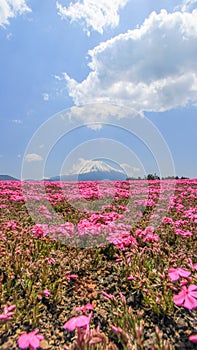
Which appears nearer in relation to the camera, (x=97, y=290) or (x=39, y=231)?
(x=97, y=290)

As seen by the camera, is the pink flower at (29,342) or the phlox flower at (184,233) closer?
the pink flower at (29,342)

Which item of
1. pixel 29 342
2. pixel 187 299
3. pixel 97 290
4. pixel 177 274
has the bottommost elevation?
pixel 97 290

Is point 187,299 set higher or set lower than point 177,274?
lower

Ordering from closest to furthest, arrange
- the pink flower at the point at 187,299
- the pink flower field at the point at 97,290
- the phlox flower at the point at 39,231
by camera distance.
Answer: the pink flower at the point at 187,299, the pink flower field at the point at 97,290, the phlox flower at the point at 39,231

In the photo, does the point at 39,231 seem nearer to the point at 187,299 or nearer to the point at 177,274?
the point at 177,274

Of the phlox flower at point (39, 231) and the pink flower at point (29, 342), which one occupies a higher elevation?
the phlox flower at point (39, 231)

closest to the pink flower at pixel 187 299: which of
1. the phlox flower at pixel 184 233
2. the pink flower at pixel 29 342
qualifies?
the pink flower at pixel 29 342

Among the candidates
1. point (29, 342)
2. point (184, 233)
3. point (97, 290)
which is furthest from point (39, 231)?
point (29, 342)

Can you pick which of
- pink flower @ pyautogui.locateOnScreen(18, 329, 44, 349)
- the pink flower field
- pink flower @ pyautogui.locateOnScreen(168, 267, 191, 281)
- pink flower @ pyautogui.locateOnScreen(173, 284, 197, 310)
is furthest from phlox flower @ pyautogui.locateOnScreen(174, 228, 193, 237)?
pink flower @ pyautogui.locateOnScreen(18, 329, 44, 349)

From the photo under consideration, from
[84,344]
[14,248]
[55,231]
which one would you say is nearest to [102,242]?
[55,231]

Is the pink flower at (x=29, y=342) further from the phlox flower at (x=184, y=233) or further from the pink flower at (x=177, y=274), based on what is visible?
the phlox flower at (x=184, y=233)

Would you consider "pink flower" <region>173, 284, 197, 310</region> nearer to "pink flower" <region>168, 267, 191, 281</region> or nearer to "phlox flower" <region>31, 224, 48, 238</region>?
"pink flower" <region>168, 267, 191, 281</region>

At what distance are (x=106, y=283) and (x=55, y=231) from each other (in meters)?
1.96

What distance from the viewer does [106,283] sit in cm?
375
